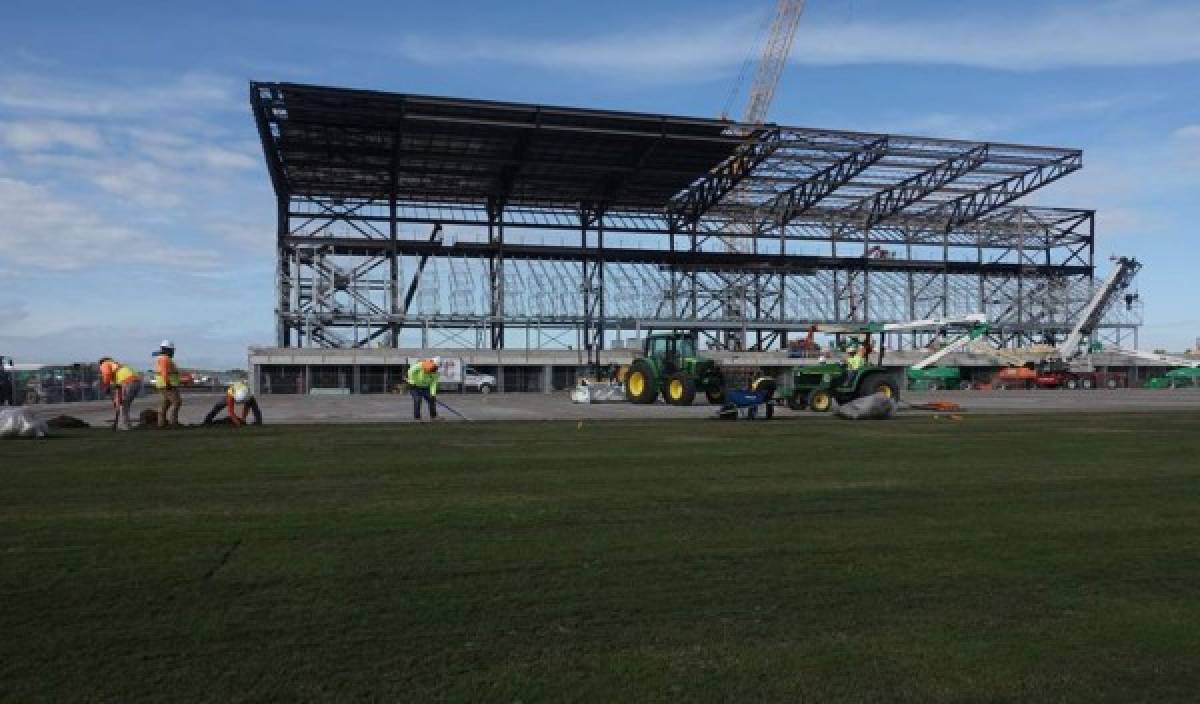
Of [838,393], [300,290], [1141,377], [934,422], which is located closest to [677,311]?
[300,290]

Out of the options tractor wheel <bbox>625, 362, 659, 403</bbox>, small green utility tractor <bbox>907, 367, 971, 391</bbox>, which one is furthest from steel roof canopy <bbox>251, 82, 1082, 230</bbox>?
tractor wheel <bbox>625, 362, 659, 403</bbox>

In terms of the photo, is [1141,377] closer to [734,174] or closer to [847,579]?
[734,174]

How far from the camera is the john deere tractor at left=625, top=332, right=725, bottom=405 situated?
30.8 m

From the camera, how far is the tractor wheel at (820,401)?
26906 mm

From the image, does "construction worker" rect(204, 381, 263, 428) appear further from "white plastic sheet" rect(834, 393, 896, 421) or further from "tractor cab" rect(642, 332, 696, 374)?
"tractor cab" rect(642, 332, 696, 374)

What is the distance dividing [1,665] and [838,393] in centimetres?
2510

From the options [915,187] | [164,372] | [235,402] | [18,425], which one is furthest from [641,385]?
[915,187]

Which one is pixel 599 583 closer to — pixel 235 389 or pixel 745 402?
pixel 235 389

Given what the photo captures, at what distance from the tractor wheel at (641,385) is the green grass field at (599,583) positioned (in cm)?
2036

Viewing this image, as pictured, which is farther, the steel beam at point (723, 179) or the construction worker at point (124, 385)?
the steel beam at point (723, 179)

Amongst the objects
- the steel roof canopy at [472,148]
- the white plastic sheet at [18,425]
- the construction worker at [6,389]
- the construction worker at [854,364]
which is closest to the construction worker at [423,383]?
the white plastic sheet at [18,425]

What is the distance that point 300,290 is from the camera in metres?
66.2

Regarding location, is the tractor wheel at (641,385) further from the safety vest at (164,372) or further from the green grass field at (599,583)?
the green grass field at (599,583)

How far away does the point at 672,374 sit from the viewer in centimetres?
3170
